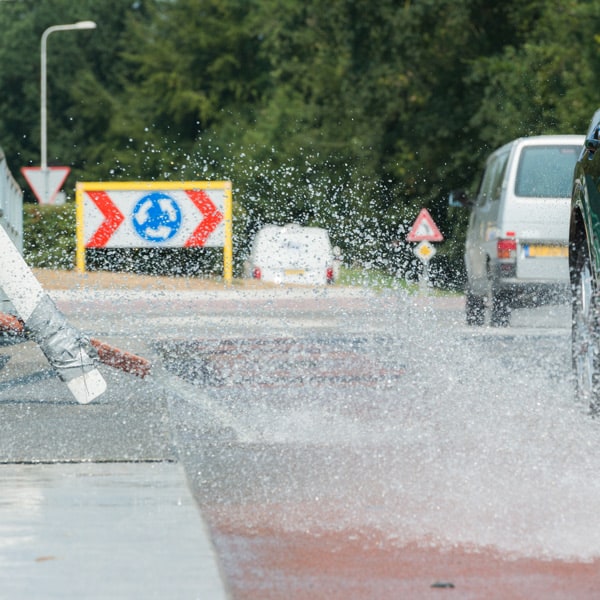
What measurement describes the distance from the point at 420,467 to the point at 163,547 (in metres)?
2.00

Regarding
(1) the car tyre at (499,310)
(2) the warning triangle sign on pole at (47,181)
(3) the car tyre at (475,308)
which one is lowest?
(2) the warning triangle sign on pole at (47,181)

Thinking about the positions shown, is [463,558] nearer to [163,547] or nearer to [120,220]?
[163,547]

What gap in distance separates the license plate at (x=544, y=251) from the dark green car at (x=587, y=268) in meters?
8.16

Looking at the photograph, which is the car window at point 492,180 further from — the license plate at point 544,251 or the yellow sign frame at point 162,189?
the yellow sign frame at point 162,189

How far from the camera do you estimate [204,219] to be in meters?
30.7

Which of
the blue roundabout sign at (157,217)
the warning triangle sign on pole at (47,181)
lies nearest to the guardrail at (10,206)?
the blue roundabout sign at (157,217)

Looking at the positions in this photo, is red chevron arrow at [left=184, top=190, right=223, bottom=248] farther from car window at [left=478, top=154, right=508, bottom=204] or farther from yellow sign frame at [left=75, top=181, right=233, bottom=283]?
car window at [left=478, top=154, right=508, bottom=204]

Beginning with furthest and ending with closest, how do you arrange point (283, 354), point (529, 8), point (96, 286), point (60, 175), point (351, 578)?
point (529, 8) → point (60, 175) → point (96, 286) → point (283, 354) → point (351, 578)

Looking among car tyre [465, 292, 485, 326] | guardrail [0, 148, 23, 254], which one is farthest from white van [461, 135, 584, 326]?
guardrail [0, 148, 23, 254]

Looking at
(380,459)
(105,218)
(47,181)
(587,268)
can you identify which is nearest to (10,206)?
(587,268)

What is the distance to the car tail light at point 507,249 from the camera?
57.2ft

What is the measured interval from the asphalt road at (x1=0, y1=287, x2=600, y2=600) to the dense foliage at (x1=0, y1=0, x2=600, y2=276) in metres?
21.3

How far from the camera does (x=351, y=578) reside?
493cm

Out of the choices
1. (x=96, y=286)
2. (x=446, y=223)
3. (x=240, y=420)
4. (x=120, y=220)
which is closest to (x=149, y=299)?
(x=120, y=220)
